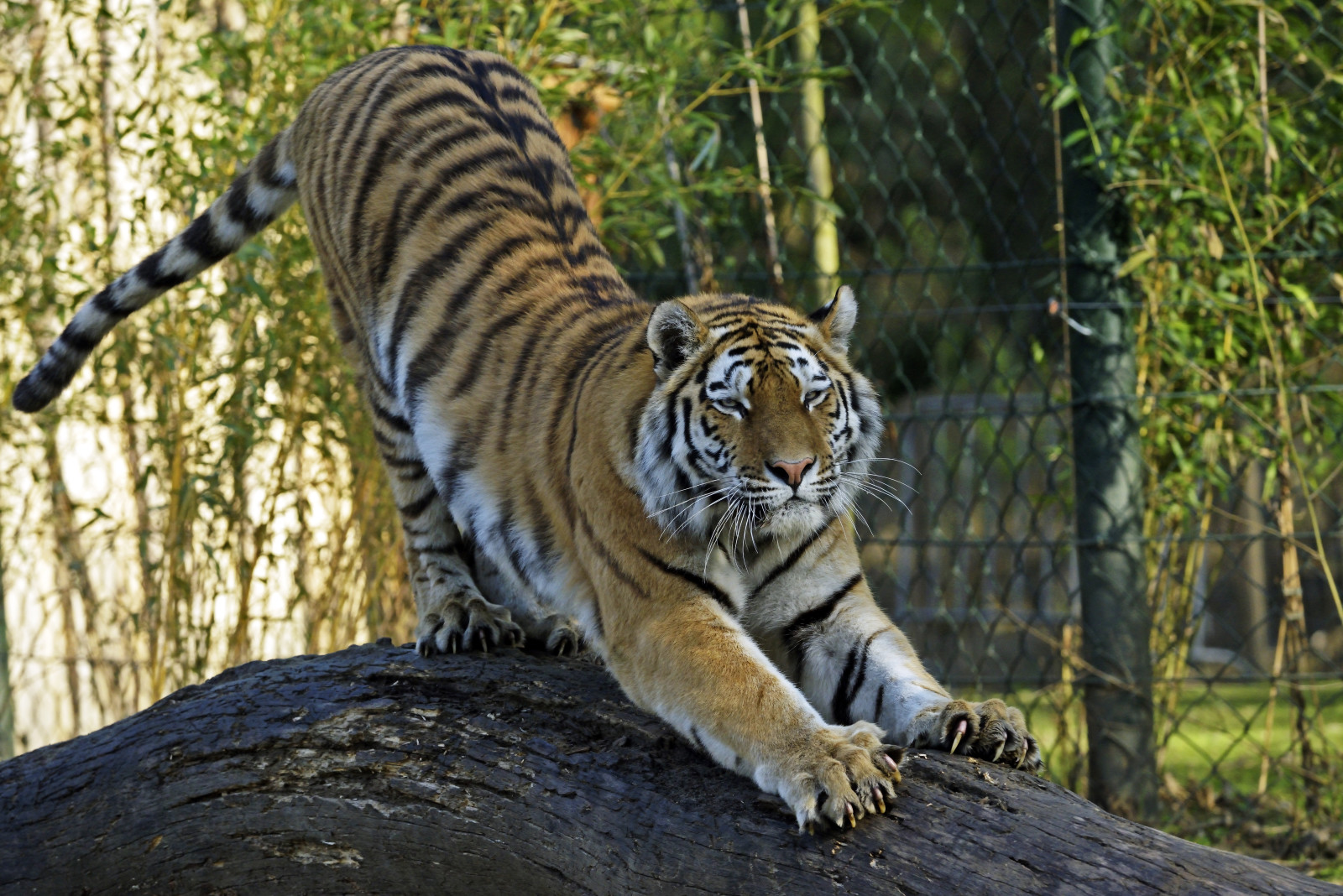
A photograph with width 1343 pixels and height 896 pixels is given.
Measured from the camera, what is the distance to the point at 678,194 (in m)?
4.01

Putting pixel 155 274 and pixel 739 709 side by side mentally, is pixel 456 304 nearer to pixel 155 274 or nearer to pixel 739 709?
pixel 155 274

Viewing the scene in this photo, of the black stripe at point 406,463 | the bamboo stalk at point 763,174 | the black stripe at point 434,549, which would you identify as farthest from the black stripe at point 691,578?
the bamboo stalk at point 763,174

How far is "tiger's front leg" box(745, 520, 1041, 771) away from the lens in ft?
7.09

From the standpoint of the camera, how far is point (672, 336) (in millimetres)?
2338

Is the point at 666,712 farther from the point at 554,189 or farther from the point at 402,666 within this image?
the point at 554,189

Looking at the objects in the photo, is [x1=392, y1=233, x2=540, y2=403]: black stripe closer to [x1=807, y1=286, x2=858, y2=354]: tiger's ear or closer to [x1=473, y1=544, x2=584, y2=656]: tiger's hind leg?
[x1=473, y1=544, x2=584, y2=656]: tiger's hind leg

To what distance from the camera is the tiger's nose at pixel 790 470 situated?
2143mm

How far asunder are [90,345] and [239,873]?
148cm

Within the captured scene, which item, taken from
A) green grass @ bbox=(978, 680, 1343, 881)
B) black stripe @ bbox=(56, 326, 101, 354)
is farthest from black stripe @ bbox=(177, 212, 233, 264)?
green grass @ bbox=(978, 680, 1343, 881)

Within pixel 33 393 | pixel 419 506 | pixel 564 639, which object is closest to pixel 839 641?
pixel 564 639

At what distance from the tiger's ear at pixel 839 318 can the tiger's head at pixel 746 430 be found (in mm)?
13

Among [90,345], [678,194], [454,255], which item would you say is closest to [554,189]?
[454,255]

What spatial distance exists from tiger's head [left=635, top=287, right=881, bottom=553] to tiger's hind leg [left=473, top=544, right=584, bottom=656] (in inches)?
21.6

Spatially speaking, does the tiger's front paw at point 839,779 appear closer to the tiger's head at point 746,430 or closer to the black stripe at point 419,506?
the tiger's head at point 746,430
